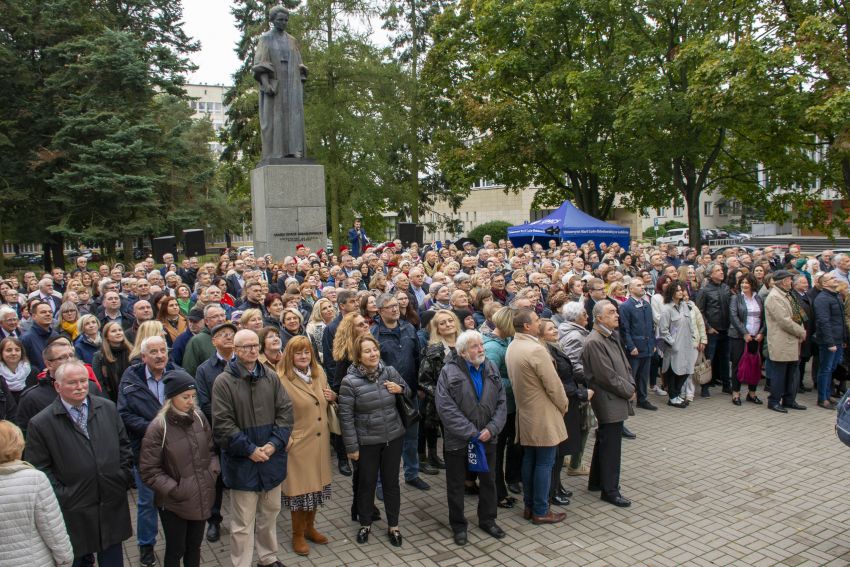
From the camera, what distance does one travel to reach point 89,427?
161 inches

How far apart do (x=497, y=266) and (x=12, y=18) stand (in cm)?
2167

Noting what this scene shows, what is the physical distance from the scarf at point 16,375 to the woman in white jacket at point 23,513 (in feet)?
8.14

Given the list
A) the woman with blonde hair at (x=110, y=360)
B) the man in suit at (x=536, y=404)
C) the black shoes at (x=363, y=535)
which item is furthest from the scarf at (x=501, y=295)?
the woman with blonde hair at (x=110, y=360)

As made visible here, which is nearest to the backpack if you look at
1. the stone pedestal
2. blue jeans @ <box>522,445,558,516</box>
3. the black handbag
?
blue jeans @ <box>522,445,558,516</box>

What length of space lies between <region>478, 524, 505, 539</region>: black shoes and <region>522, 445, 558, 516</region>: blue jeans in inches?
17.2

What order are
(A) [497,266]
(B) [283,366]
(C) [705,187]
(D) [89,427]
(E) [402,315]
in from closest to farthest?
(D) [89,427]
(B) [283,366]
(E) [402,315]
(A) [497,266]
(C) [705,187]

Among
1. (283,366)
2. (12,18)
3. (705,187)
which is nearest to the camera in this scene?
(283,366)

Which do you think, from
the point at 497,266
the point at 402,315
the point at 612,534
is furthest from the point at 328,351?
the point at 497,266

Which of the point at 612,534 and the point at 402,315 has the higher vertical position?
the point at 402,315

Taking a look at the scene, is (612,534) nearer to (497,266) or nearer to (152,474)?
(152,474)

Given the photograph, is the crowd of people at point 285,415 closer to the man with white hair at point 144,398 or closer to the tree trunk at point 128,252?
the man with white hair at point 144,398

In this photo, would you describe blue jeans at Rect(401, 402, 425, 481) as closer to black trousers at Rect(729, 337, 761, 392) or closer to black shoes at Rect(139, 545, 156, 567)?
black shoes at Rect(139, 545, 156, 567)

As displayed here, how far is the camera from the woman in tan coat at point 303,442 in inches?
199

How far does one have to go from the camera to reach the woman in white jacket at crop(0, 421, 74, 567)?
337cm
